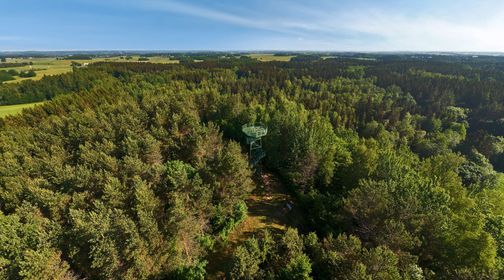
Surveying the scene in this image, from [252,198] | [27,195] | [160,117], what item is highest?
[160,117]

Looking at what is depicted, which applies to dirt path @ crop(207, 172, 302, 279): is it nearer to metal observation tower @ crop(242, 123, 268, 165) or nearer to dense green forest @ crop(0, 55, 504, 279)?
dense green forest @ crop(0, 55, 504, 279)

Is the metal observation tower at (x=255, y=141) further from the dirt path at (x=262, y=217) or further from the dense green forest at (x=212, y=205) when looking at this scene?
the dirt path at (x=262, y=217)

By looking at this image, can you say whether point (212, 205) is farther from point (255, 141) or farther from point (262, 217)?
point (255, 141)

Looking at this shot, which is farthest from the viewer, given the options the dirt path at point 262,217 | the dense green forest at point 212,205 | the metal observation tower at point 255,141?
the metal observation tower at point 255,141

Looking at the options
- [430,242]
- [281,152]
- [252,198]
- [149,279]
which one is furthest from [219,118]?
[430,242]

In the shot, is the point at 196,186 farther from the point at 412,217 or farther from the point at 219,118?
the point at 219,118
